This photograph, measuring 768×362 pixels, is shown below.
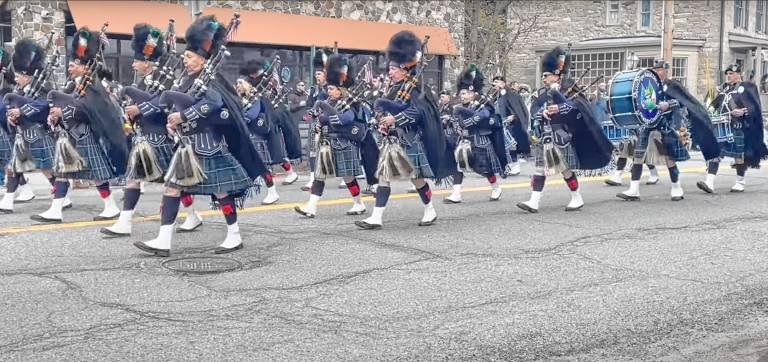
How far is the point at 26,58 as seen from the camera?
964 centimetres

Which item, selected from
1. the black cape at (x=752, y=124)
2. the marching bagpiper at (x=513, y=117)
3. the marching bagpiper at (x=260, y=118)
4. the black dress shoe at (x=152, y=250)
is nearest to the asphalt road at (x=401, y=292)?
the black dress shoe at (x=152, y=250)

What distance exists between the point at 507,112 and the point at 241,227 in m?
5.03

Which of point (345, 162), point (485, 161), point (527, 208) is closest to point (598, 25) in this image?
point (485, 161)

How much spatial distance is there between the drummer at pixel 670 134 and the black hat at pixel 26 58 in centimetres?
742

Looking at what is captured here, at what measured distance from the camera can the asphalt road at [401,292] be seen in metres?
4.86

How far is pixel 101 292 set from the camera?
5.91 m

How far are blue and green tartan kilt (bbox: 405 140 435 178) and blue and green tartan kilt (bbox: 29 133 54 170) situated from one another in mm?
4126

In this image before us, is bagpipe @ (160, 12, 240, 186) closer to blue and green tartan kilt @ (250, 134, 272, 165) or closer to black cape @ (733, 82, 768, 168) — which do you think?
blue and green tartan kilt @ (250, 134, 272, 165)

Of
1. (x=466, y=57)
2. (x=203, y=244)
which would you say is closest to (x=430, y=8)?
(x=466, y=57)

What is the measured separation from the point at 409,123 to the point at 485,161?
305cm

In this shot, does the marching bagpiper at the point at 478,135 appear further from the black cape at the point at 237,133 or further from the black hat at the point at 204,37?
the black hat at the point at 204,37

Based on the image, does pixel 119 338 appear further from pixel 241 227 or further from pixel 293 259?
pixel 241 227

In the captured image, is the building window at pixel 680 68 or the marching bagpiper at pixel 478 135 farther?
the building window at pixel 680 68

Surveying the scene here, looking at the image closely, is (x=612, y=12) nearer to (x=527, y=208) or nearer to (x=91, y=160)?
(x=527, y=208)
